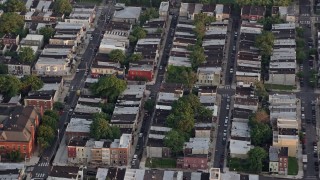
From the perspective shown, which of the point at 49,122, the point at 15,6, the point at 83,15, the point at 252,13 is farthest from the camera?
the point at 15,6

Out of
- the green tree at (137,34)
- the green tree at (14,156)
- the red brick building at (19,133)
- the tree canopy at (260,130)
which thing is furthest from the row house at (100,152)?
the green tree at (137,34)

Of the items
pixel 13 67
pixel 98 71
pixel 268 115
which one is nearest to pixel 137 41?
pixel 98 71

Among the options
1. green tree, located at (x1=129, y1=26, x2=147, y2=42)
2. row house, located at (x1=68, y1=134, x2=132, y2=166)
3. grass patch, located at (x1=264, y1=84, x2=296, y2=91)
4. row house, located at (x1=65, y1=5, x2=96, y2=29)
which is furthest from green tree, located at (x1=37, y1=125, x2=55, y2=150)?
row house, located at (x1=65, y1=5, x2=96, y2=29)

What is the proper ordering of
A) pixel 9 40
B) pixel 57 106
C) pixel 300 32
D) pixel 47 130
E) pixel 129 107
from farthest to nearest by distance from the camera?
pixel 300 32
pixel 9 40
pixel 57 106
pixel 129 107
pixel 47 130

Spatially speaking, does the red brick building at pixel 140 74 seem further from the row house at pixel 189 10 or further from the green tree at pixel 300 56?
the green tree at pixel 300 56

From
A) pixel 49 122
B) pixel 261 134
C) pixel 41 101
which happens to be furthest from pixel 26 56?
pixel 261 134

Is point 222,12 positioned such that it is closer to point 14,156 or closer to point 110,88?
point 110,88
